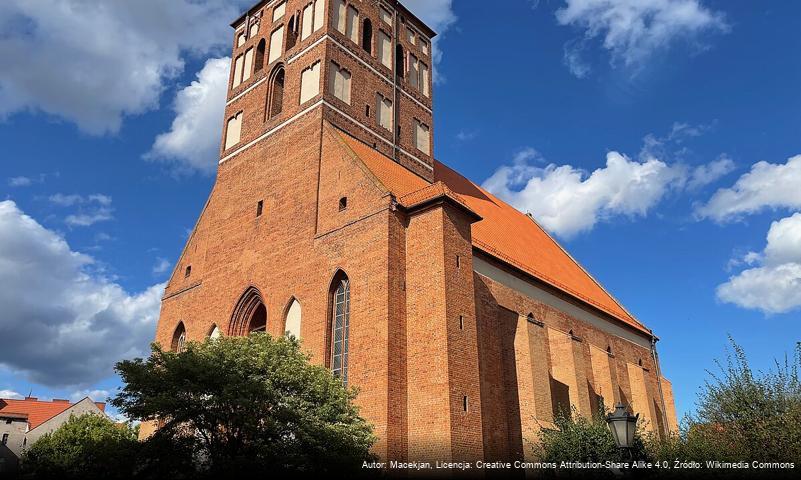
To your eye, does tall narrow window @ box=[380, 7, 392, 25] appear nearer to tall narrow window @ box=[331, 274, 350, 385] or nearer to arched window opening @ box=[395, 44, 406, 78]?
arched window opening @ box=[395, 44, 406, 78]

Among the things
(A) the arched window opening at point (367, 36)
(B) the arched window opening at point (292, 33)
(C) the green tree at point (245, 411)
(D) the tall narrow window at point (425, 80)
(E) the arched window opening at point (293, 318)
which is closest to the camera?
(C) the green tree at point (245, 411)

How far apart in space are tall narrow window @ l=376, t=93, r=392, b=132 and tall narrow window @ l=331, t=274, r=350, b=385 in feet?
25.7

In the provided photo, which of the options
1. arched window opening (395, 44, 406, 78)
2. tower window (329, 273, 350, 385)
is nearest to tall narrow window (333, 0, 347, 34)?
arched window opening (395, 44, 406, 78)

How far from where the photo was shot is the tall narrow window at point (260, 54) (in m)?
25.4

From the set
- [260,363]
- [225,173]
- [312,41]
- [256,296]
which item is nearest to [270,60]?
[312,41]

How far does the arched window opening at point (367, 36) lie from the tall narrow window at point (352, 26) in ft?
1.62

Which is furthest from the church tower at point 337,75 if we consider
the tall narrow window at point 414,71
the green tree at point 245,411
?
the green tree at point 245,411

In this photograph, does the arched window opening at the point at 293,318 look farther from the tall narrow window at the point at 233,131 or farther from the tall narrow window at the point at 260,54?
the tall narrow window at the point at 260,54

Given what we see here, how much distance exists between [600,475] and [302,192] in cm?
1158

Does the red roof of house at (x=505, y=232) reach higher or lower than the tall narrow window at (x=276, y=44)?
lower

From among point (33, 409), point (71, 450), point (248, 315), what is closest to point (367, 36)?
point (248, 315)

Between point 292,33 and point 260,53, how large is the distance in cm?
192

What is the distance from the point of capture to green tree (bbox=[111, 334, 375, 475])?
41.7 ft

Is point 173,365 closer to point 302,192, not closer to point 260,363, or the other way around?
point 260,363
